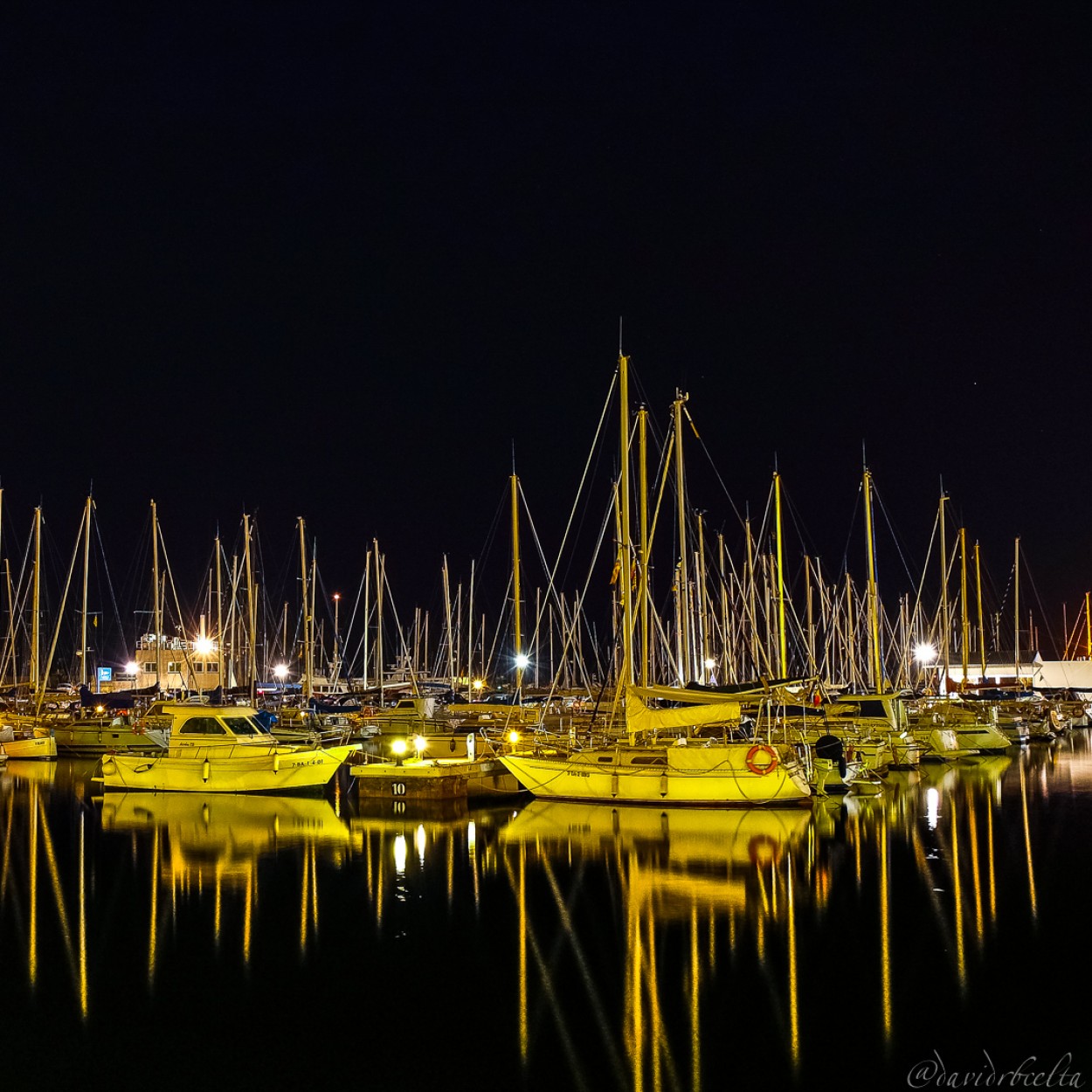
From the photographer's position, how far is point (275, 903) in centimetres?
1858

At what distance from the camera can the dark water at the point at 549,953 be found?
11508mm

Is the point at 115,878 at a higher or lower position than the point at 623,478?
lower

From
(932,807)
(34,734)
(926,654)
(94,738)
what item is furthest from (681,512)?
(926,654)

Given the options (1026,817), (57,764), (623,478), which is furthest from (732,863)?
(57,764)

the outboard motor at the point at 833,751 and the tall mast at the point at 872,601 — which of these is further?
the tall mast at the point at 872,601

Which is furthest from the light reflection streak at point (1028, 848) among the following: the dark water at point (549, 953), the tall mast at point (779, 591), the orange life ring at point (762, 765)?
the tall mast at point (779, 591)

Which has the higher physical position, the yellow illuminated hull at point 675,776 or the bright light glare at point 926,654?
the bright light glare at point 926,654

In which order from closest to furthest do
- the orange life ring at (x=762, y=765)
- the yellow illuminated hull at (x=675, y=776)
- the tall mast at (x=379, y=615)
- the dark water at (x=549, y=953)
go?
the dark water at (x=549, y=953) < the orange life ring at (x=762, y=765) < the yellow illuminated hull at (x=675, y=776) < the tall mast at (x=379, y=615)

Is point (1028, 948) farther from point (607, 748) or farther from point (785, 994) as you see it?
point (607, 748)

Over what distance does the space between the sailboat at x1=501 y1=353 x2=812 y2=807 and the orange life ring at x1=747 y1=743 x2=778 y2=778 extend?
2cm

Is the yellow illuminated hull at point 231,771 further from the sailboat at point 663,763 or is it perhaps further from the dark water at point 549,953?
the sailboat at point 663,763

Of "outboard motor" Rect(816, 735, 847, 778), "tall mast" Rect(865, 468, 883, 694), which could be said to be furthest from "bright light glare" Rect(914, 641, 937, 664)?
"outboard motor" Rect(816, 735, 847, 778)

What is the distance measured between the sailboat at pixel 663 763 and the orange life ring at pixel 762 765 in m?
0.02

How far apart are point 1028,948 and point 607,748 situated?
15.8 meters
